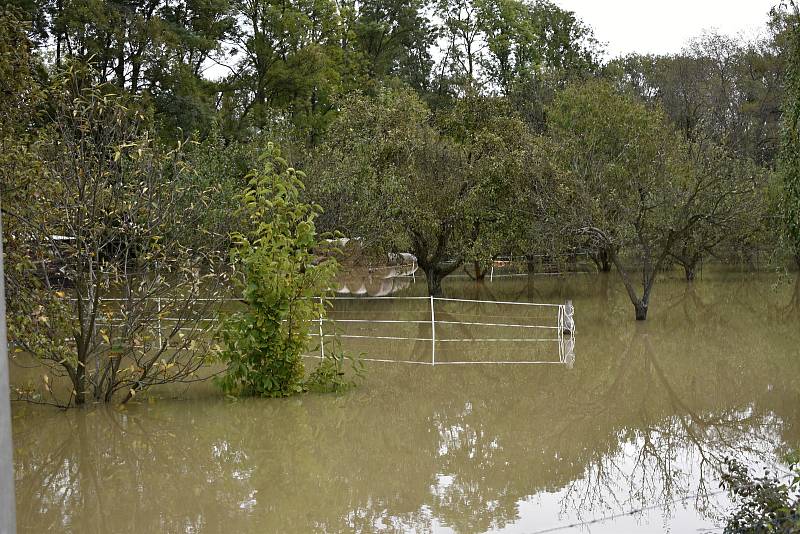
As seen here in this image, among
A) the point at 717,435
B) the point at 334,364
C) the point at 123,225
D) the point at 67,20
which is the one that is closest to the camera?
the point at 717,435

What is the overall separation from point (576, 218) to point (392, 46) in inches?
1016

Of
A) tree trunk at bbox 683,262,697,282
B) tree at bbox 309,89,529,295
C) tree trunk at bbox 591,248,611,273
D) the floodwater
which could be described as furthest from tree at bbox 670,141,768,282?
the floodwater

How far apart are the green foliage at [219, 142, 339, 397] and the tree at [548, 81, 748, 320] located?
1043cm

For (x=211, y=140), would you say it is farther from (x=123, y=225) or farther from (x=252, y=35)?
(x=123, y=225)

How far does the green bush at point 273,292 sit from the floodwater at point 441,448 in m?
0.51

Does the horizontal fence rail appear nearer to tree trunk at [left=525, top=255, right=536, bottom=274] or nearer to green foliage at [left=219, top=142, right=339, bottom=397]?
green foliage at [left=219, top=142, right=339, bottom=397]

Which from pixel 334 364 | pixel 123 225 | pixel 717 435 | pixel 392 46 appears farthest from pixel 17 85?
pixel 392 46

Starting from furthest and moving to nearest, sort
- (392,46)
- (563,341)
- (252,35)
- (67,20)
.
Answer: (392,46) → (252,35) → (67,20) → (563,341)

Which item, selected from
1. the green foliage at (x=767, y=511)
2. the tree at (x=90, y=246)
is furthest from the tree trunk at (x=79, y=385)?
the green foliage at (x=767, y=511)

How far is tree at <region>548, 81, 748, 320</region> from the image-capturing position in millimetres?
21172

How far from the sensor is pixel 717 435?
1066 cm

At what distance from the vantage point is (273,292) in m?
11.9

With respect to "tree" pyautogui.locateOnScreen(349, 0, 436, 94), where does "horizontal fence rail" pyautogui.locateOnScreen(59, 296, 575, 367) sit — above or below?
below

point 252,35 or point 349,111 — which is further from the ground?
point 252,35
